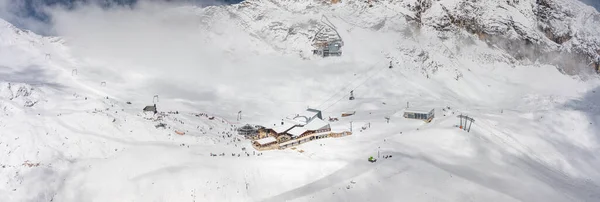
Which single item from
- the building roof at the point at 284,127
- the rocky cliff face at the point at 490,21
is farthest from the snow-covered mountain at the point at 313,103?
the building roof at the point at 284,127

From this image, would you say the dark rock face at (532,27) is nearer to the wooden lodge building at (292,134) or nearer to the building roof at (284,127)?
the wooden lodge building at (292,134)

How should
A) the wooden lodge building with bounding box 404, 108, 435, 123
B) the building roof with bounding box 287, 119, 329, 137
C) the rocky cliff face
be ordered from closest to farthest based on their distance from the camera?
the building roof with bounding box 287, 119, 329, 137 → the wooden lodge building with bounding box 404, 108, 435, 123 → the rocky cliff face

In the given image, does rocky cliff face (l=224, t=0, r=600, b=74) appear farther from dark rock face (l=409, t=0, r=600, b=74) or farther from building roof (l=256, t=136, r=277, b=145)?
building roof (l=256, t=136, r=277, b=145)

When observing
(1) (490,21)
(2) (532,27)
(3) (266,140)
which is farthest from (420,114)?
(2) (532,27)

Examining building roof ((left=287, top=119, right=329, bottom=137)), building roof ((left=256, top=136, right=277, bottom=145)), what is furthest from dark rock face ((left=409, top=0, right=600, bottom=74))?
building roof ((left=256, top=136, right=277, bottom=145))

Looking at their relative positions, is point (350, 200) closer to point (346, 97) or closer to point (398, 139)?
point (398, 139)

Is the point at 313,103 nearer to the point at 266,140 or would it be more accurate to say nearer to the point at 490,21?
the point at 266,140

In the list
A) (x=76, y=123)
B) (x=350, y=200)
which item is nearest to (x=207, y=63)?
(x=76, y=123)
